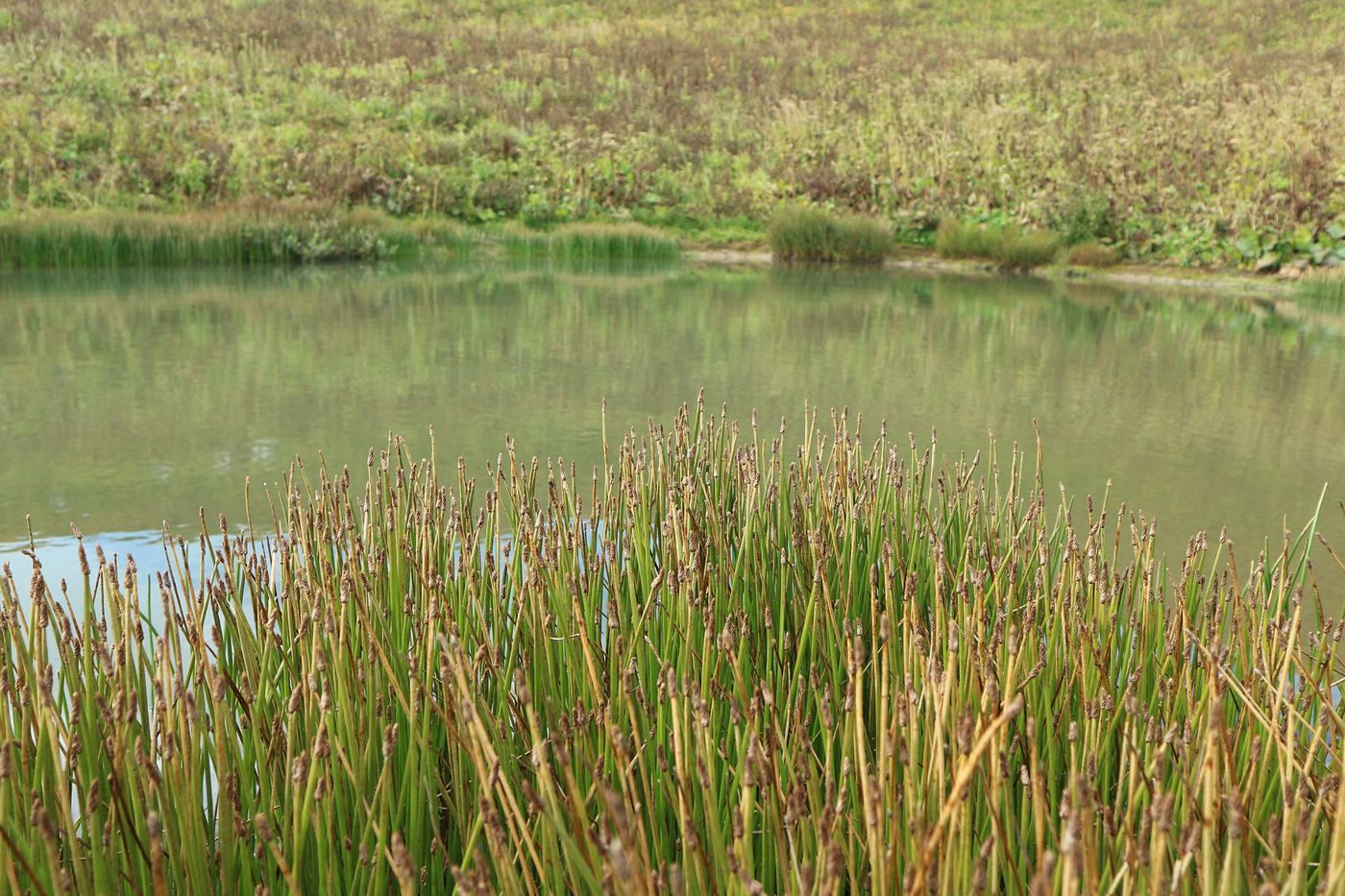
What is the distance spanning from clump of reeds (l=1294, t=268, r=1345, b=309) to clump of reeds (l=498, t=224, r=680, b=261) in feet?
15.5

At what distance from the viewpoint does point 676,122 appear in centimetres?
1388

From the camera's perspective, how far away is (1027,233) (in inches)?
416

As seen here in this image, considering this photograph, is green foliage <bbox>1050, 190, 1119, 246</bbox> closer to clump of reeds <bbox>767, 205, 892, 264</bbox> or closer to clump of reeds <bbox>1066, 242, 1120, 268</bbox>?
clump of reeds <bbox>1066, 242, 1120, 268</bbox>

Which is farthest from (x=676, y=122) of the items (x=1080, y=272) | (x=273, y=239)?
(x=273, y=239)

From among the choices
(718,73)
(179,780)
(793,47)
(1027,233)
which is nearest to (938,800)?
(179,780)

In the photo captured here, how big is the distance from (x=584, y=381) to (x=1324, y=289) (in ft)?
20.4

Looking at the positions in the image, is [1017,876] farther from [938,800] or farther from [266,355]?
[266,355]

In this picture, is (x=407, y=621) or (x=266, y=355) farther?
(x=266, y=355)

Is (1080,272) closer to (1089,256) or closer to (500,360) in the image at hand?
(1089,256)

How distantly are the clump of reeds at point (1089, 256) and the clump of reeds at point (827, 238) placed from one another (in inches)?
60.3

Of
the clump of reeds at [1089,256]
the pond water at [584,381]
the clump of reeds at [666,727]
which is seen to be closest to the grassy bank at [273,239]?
the pond water at [584,381]

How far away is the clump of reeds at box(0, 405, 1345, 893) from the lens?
2.52ft

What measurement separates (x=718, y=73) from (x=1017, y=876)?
51.7 feet

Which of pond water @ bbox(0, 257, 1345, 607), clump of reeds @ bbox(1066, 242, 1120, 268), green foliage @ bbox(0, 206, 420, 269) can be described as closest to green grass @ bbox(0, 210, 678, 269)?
green foliage @ bbox(0, 206, 420, 269)
